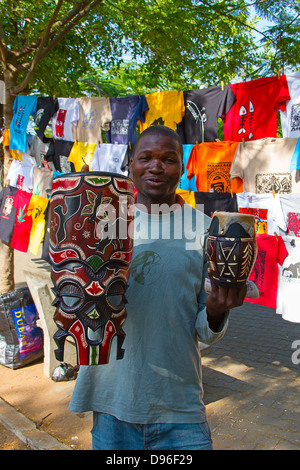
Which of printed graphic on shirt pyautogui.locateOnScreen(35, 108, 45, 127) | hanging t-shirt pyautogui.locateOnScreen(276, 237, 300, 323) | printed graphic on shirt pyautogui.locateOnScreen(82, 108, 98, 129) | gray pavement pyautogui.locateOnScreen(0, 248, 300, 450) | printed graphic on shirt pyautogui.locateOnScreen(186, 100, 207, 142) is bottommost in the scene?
gray pavement pyautogui.locateOnScreen(0, 248, 300, 450)

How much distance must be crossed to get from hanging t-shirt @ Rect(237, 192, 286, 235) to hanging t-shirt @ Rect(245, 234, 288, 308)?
9 cm

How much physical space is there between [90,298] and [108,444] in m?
0.62

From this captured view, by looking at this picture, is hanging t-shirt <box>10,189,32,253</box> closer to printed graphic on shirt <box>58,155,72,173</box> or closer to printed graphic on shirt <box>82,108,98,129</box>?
printed graphic on shirt <box>58,155,72,173</box>

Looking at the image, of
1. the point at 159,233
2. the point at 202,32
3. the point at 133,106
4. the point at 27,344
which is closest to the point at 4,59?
the point at 133,106

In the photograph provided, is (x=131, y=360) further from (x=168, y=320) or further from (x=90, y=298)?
(x=90, y=298)

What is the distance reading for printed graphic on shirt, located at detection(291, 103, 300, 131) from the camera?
11.4 feet

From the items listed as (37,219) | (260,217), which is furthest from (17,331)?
(260,217)

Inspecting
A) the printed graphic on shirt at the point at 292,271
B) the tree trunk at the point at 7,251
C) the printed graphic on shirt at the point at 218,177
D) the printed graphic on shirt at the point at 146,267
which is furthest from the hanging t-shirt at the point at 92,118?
the printed graphic on shirt at the point at 146,267

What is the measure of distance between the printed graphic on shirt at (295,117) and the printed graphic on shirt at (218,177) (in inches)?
27.9

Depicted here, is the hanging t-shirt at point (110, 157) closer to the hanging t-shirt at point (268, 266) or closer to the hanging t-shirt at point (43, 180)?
the hanging t-shirt at point (43, 180)

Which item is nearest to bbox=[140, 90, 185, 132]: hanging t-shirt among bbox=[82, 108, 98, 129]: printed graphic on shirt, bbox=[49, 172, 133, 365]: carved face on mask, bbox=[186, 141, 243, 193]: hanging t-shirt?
bbox=[186, 141, 243, 193]: hanging t-shirt

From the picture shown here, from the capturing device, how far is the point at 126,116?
4523 millimetres
